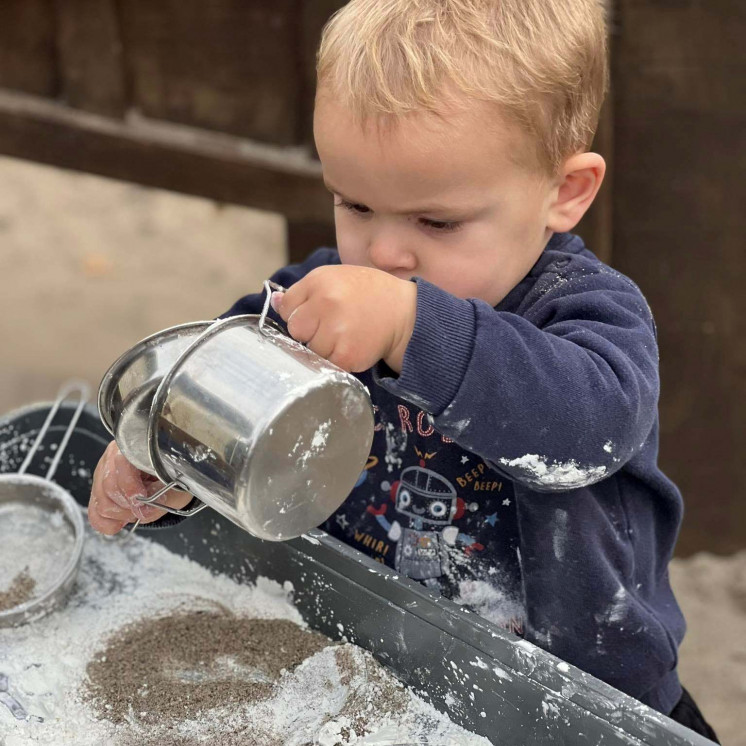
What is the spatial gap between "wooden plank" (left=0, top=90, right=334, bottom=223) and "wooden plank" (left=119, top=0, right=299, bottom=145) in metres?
0.05

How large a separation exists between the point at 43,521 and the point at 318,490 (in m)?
0.64

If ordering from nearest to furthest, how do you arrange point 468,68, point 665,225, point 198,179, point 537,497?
1. point 468,68
2. point 537,497
3. point 665,225
4. point 198,179

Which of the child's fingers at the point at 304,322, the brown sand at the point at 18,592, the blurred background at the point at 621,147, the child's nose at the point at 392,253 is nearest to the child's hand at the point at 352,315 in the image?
the child's fingers at the point at 304,322

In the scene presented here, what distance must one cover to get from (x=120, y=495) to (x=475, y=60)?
634 millimetres

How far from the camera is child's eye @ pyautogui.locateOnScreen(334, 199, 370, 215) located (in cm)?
111

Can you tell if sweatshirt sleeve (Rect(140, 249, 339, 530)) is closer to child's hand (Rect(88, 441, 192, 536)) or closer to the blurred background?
child's hand (Rect(88, 441, 192, 536))

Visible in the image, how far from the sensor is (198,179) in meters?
2.37

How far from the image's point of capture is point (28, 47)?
243cm

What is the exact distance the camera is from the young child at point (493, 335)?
3.14ft

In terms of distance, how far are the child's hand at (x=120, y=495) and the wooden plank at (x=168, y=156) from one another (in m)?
1.17

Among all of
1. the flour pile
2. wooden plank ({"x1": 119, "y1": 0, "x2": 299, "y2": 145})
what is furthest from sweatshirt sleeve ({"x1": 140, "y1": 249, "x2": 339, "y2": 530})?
wooden plank ({"x1": 119, "y1": 0, "x2": 299, "y2": 145})

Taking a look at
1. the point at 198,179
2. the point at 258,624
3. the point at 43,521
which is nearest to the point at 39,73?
the point at 198,179

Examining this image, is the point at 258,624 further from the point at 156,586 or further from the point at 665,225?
the point at 665,225

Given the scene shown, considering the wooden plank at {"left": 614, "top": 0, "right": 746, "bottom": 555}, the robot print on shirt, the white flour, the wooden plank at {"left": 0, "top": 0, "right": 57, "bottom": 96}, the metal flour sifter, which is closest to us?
the metal flour sifter
